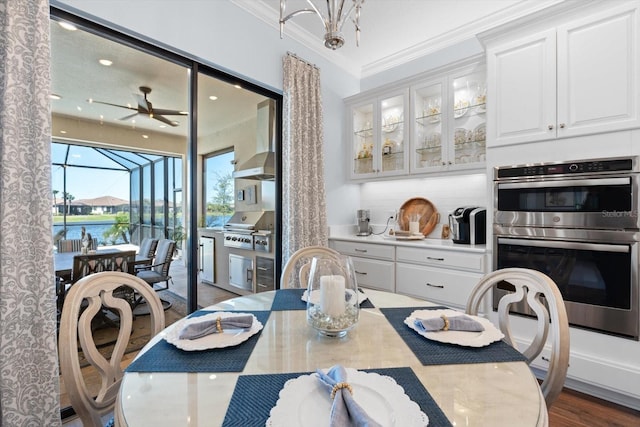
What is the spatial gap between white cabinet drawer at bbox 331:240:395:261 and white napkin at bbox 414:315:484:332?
179cm

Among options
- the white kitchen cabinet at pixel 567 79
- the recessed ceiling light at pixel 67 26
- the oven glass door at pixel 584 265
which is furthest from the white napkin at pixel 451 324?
the recessed ceiling light at pixel 67 26

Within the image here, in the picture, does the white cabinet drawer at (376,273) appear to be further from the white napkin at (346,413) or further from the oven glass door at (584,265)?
the white napkin at (346,413)

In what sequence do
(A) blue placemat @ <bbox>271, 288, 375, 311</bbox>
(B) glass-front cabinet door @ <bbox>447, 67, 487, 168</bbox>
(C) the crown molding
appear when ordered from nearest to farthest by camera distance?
(A) blue placemat @ <bbox>271, 288, 375, 311</bbox>
(C) the crown molding
(B) glass-front cabinet door @ <bbox>447, 67, 487, 168</bbox>

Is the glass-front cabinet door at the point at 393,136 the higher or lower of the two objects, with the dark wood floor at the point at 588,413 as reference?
higher

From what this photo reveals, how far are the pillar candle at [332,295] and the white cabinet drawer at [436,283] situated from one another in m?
1.77

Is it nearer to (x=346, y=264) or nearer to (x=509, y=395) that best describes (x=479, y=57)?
(x=346, y=264)

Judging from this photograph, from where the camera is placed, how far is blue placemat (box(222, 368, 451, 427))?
585mm

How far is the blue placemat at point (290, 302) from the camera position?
1.27 m

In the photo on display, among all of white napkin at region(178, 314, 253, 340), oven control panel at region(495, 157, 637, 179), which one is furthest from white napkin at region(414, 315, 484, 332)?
oven control panel at region(495, 157, 637, 179)

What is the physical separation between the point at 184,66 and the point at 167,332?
2006 mm

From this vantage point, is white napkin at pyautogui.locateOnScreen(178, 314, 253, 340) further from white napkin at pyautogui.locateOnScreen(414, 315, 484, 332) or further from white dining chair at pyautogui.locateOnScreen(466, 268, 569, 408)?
white dining chair at pyautogui.locateOnScreen(466, 268, 569, 408)

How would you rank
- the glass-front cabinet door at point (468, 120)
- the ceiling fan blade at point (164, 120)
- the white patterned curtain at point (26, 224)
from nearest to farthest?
1. the white patterned curtain at point (26, 224)
2. the ceiling fan blade at point (164, 120)
3. the glass-front cabinet door at point (468, 120)

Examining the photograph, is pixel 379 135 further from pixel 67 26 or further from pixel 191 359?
pixel 191 359

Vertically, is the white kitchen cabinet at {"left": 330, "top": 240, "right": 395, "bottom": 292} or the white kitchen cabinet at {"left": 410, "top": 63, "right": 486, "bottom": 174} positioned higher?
the white kitchen cabinet at {"left": 410, "top": 63, "right": 486, "bottom": 174}
